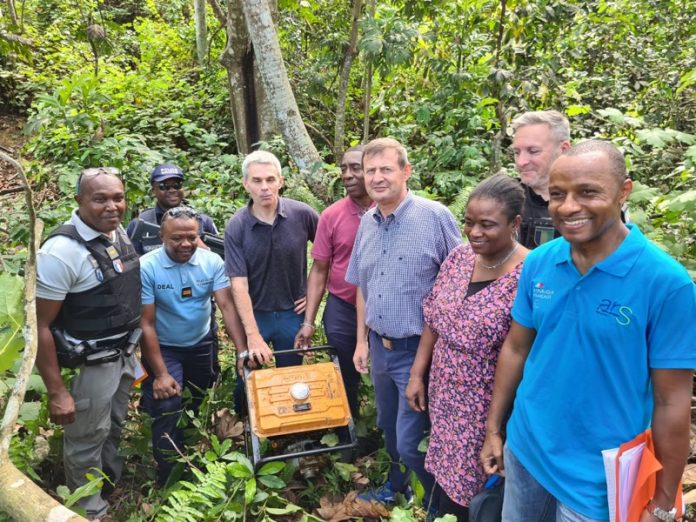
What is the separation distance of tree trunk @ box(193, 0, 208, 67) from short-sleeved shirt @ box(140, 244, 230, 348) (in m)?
8.99

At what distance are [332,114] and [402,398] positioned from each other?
27.8 ft

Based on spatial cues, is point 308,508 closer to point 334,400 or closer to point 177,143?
point 334,400

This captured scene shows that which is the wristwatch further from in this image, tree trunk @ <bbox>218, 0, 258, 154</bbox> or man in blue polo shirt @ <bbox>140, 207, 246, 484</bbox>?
tree trunk @ <bbox>218, 0, 258, 154</bbox>

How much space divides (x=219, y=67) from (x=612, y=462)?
1167cm

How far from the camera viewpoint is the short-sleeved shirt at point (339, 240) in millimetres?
3682

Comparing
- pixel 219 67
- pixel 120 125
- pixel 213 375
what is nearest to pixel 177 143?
pixel 120 125

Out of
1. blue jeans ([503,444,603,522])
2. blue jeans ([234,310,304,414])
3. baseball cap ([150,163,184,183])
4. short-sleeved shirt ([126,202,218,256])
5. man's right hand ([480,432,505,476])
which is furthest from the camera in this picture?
baseball cap ([150,163,184,183])

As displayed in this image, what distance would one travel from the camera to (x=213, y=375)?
4.11 m

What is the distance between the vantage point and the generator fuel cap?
124 inches

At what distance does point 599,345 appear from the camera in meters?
1.71

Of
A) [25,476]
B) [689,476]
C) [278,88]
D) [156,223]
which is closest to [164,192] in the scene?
A: [156,223]

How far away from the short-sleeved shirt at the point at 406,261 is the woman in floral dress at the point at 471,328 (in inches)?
9.0

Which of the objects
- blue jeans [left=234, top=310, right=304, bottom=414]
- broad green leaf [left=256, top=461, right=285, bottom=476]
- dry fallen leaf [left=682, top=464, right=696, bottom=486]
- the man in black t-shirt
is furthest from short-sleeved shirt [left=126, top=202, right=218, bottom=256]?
dry fallen leaf [left=682, top=464, right=696, bottom=486]

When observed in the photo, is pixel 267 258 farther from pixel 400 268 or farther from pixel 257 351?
pixel 400 268
